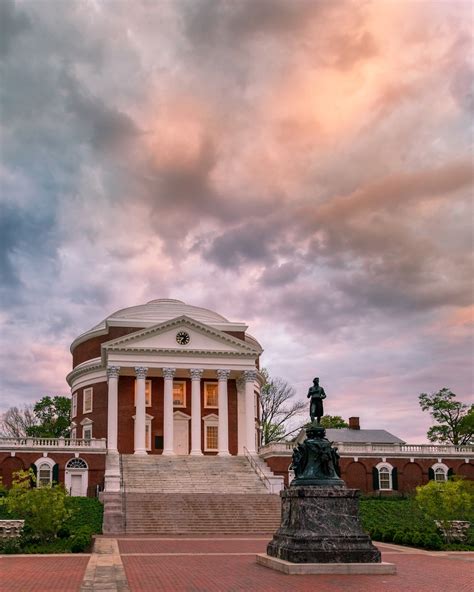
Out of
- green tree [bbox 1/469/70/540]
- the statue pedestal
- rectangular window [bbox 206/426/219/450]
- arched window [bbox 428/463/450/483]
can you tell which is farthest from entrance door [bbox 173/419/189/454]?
the statue pedestal

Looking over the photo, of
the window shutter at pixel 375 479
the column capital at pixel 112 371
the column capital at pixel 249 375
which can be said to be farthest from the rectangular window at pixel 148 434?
the window shutter at pixel 375 479

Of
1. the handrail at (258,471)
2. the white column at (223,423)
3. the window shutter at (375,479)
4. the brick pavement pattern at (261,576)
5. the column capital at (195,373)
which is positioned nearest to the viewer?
the brick pavement pattern at (261,576)

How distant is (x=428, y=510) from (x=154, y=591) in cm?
1852

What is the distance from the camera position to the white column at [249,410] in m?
57.8

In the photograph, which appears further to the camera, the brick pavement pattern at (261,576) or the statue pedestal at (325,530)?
the statue pedestal at (325,530)

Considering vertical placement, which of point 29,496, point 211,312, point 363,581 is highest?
point 211,312

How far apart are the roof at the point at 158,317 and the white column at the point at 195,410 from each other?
21.8 feet

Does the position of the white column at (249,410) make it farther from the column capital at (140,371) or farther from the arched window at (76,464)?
the arched window at (76,464)

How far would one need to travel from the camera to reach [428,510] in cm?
3244

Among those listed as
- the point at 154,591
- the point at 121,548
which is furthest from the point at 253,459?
the point at 154,591

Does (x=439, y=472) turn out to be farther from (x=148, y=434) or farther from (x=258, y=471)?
(x=148, y=434)

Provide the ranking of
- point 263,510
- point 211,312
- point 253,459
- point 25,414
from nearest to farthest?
point 263,510 < point 253,459 < point 211,312 < point 25,414

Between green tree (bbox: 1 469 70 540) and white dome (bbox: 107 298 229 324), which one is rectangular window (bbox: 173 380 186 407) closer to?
white dome (bbox: 107 298 229 324)

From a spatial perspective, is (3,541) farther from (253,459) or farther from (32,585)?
(253,459)
